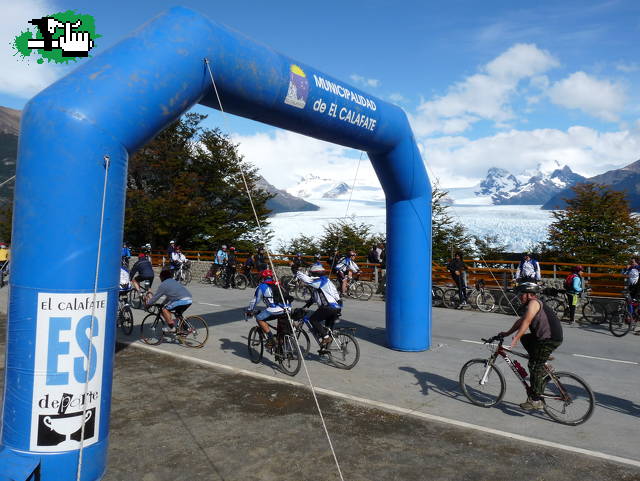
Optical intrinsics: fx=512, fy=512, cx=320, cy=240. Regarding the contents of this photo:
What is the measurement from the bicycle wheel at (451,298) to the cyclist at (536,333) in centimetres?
1036

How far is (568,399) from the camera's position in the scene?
652 cm

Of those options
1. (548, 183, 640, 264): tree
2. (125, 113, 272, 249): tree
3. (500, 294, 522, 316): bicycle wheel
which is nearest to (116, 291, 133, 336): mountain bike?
(500, 294, 522, 316): bicycle wheel

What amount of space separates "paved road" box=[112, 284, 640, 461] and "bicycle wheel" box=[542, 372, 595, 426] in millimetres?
131

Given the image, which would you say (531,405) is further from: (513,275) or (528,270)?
(513,275)

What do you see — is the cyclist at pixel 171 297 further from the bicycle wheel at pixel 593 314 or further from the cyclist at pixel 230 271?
the cyclist at pixel 230 271

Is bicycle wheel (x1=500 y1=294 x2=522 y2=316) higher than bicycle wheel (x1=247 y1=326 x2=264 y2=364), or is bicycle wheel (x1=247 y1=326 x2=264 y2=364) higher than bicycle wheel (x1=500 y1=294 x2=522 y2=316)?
bicycle wheel (x1=500 y1=294 x2=522 y2=316)

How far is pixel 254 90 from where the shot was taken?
656 centimetres

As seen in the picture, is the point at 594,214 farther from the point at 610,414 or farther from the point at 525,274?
the point at 610,414

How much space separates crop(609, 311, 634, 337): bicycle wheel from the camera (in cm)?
1245

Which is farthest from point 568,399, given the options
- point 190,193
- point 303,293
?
point 190,193

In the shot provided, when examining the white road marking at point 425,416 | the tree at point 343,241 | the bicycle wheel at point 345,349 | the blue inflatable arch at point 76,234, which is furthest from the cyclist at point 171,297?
the tree at point 343,241

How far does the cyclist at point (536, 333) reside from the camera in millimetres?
6461

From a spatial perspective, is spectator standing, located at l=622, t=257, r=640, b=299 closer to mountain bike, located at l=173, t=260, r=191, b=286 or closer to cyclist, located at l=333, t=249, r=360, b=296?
cyclist, located at l=333, t=249, r=360, b=296

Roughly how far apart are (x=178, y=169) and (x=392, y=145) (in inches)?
1492
